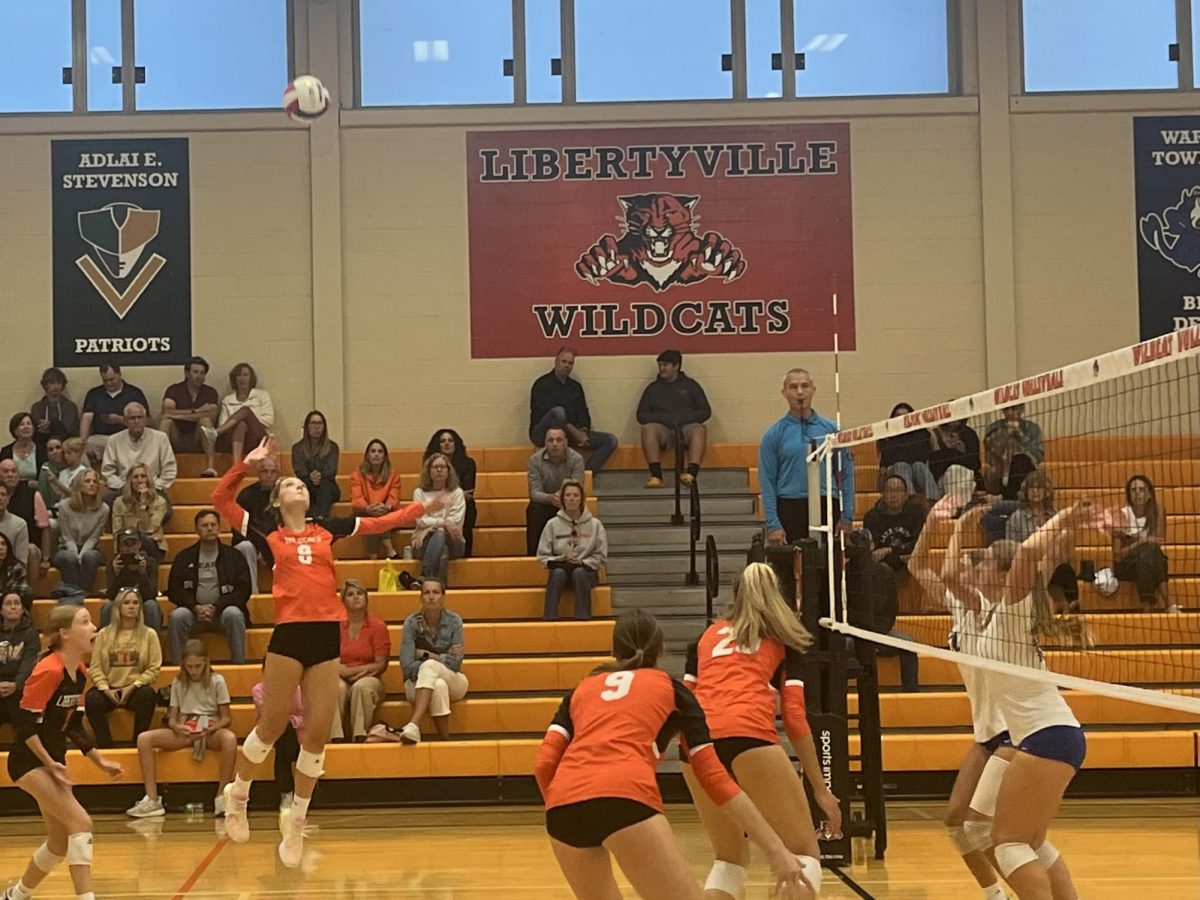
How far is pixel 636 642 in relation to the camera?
5.57m

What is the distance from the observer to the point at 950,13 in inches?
661

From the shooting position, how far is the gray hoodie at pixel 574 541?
13.5m

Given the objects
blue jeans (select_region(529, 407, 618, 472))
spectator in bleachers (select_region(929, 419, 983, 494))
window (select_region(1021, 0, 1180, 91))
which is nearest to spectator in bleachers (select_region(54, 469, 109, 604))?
blue jeans (select_region(529, 407, 618, 472))

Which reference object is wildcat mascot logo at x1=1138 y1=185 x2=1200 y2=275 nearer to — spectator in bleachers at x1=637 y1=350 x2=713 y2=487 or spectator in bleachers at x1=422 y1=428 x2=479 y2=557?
spectator in bleachers at x1=637 y1=350 x2=713 y2=487

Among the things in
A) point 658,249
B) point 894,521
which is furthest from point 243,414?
point 894,521

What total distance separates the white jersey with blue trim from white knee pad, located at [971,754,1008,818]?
0.40m

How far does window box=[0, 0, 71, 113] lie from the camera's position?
16547mm

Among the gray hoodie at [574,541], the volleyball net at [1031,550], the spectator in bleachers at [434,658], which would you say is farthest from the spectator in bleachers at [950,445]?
the spectator in bleachers at [434,658]

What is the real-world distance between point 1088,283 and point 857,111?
3.19 metres

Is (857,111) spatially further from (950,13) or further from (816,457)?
(816,457)

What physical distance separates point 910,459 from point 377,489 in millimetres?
5126

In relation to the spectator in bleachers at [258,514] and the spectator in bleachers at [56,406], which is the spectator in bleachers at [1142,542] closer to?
the spectator in bleachers at [258,514]

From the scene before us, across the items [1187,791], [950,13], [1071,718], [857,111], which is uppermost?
[950,13]

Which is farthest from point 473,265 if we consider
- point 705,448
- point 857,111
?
point 857,111
